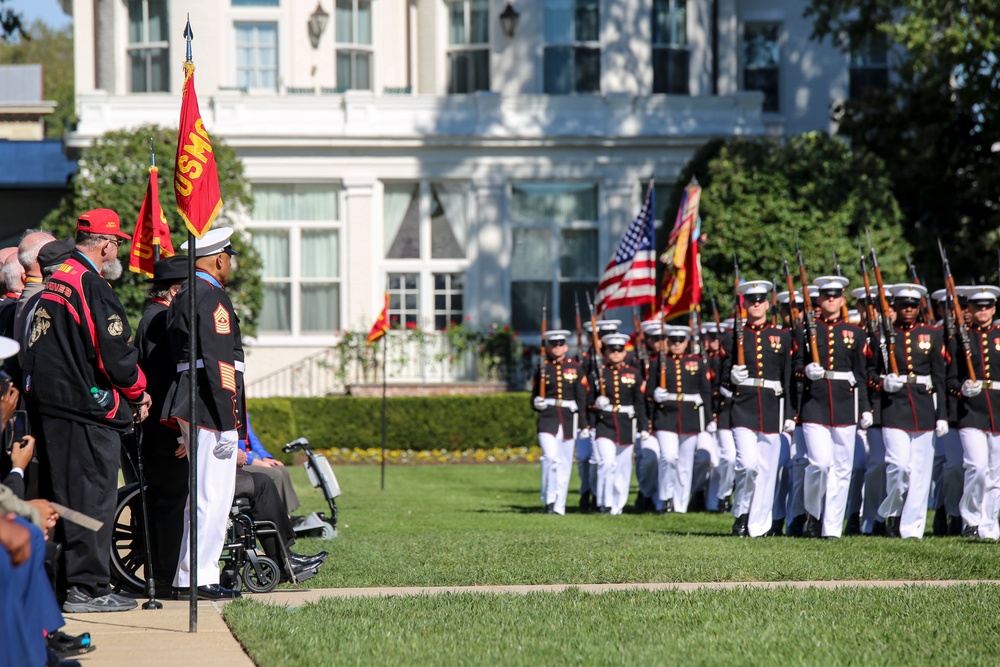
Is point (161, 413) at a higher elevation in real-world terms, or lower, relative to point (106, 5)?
lower

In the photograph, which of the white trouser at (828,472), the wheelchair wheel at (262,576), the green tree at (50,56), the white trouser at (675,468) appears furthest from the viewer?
the green tree at (50,56)

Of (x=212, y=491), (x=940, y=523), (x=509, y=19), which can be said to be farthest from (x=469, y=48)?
(x=212, y=491)

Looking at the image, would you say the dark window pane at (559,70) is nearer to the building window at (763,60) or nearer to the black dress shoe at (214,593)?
the building window at (763,60)

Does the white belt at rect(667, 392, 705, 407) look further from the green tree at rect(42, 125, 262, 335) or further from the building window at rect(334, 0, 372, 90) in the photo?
the building window at rect(334, 0, 372, 90)

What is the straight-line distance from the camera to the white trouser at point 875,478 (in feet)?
43.8

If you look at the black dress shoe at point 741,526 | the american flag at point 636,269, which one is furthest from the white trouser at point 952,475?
the american flag at point 636,269

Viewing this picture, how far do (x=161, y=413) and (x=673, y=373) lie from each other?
8.94 meters

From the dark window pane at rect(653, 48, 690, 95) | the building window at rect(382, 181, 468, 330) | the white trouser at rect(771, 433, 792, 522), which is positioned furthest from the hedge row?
the white trouser at rect(771, 433, 792, 522)

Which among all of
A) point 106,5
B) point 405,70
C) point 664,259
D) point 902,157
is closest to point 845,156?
point 902,157

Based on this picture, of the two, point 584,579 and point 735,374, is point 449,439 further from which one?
point 584,579

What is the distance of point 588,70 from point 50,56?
130ft

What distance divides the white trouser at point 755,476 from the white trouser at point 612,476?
325 centimetres

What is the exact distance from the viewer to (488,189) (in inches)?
1144

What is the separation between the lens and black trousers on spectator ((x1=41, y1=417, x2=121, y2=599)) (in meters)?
8.01
